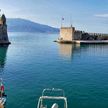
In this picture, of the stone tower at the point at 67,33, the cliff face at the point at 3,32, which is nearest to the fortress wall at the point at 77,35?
the stone tower at the point at 67,33

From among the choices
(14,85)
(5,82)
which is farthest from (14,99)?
(5,82)

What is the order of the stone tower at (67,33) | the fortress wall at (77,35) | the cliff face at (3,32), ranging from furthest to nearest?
1. the fortress wall at (77,35)
2. the stone tower at (67,33)
3. the cliff face at (3,32)

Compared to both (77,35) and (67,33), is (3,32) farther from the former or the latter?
(77,35)

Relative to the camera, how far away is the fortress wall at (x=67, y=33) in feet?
611

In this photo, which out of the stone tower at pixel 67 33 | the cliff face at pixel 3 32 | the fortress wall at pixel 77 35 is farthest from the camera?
the fortress wall at pixel 77 35

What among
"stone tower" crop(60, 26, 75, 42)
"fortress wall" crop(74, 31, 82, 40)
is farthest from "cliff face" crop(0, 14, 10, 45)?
"fortress wall" crop(74, 31, 82, 40)

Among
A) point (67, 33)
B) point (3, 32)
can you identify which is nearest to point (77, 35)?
point (67, 33)

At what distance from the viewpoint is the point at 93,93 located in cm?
4397

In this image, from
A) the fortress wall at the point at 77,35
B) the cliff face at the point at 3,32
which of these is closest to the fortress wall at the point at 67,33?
the fortress wall at the point at 77,35

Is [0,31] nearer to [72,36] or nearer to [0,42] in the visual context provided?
[0,42]

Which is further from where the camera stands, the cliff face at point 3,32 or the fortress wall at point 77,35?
the fortress wall at point 77,35

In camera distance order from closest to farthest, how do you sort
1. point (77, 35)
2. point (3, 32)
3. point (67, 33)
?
point (3, 32)
point (67, 33)
point (77, 35)

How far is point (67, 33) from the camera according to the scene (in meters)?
188

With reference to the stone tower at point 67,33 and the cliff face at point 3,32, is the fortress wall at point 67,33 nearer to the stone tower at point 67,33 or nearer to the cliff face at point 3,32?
the stone tower at point 67,33
